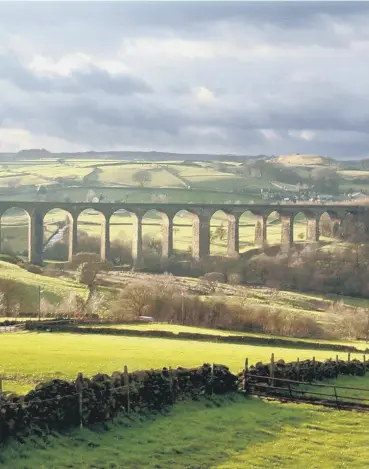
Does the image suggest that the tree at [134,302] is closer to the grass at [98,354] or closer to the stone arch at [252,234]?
the grass at [98,354]

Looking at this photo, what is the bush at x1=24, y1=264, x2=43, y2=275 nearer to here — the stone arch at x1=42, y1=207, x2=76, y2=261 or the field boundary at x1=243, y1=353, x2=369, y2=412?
the stone arch at x1=42, y1=207, x2=76, y2=261

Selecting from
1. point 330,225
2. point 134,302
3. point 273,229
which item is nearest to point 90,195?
point 273,229

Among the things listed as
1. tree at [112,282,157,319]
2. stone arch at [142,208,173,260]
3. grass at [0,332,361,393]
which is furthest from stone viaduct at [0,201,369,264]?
grass at [0,332,361,393]

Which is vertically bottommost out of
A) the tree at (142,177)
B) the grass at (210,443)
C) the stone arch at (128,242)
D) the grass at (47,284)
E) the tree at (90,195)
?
the grass at (210,443)

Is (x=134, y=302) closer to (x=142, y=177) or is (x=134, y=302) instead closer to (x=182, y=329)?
(x=182, y=329)

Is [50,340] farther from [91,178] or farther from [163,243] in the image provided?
[91,178]

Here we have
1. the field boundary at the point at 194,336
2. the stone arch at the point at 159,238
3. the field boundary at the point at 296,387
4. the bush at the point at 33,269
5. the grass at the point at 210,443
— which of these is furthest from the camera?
the stone arch at the point at 159,238

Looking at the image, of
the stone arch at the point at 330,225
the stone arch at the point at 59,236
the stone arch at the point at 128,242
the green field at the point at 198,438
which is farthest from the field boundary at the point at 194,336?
the stone arch at the point at 330,225
